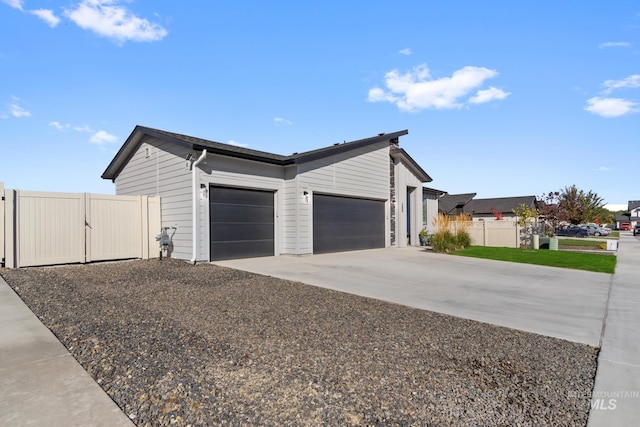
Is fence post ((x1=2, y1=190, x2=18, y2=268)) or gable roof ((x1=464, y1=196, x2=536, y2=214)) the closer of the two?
fence post ((x1=2, y1=190, x2=18, y2=268))

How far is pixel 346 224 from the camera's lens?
14.0 metres

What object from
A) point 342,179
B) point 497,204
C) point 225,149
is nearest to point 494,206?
point 497,204

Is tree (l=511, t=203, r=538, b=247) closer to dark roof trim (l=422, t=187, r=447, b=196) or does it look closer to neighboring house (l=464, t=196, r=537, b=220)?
dark roof trim (l=422, t=187, r=447, b=196)

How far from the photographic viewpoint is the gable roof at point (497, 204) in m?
38.4

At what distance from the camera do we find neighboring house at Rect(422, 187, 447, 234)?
19.4 metres

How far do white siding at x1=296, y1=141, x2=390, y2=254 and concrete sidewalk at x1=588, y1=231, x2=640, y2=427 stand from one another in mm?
8460

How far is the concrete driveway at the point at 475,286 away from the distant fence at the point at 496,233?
7.73 meters

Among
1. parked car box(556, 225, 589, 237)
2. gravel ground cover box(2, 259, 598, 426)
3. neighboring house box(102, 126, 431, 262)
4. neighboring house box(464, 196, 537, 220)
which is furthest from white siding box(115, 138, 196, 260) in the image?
parked car box(556, 225, 589, 237)

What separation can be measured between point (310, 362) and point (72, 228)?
8879 mm

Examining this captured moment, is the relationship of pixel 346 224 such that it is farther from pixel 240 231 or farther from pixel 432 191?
pixel 432 191

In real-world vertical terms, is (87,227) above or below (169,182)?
below

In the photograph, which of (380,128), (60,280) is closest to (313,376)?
(60,280)

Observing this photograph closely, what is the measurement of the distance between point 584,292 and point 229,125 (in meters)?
11.8

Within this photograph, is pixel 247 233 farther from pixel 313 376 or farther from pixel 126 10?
pixel 313 376
